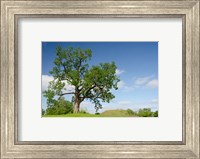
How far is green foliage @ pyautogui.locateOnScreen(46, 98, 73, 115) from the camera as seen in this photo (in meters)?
1.92

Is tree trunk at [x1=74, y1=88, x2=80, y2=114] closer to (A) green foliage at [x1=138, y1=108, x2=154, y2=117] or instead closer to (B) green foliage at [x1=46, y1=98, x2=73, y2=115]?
(B) green foliage at [x1=46, y1=98, x2=73, y2=115]

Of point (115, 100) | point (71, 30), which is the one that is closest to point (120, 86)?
point (115, 100)

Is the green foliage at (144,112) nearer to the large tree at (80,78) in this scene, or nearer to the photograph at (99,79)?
the photograph at (99,79)

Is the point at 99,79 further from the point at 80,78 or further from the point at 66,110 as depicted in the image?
the point at 66,110

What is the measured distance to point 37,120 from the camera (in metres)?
1.87

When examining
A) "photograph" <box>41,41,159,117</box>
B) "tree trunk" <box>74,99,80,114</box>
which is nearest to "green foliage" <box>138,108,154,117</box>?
"photograph" <box>41,41,159,117</box>

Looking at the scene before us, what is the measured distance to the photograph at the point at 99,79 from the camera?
1.91m

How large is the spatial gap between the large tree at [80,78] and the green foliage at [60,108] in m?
0.02

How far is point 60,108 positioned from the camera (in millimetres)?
1933

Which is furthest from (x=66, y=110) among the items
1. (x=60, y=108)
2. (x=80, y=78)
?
(x=80, y=78)

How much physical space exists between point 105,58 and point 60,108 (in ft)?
1.06

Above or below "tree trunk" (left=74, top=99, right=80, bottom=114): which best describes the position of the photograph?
above

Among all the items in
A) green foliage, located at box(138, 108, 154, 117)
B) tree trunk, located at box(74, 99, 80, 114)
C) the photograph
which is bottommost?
green foliage, located at box(138, 108, 154, 117)

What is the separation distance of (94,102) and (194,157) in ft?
1.74
